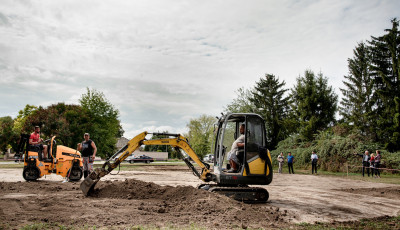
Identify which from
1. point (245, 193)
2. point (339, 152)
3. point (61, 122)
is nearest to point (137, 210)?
point (245, 193)

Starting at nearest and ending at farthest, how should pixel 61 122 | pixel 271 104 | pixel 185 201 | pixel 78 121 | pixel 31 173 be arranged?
pixel 185 201
pixel 31 173
pixel 61 122
pixel 78 121
pixel 271 104

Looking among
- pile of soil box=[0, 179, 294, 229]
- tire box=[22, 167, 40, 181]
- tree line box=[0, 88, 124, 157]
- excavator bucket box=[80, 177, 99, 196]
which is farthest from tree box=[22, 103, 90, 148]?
excavator bucket box=[80, 177, 99, 196]

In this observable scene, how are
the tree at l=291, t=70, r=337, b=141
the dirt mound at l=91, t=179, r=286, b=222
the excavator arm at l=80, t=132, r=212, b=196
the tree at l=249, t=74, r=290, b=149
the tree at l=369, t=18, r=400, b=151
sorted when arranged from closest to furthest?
the dirt mound at l=91, t=179, r=286, b=222 < the excavator arm at l=80, t=132, r=212, b=196 < the tree at l=369, t=18, r=400, b=151 < the tree at l=291, t=70, r=337, b=141 < the tree at l=249, t=74, r=290, b=149

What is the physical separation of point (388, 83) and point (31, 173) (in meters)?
29.0

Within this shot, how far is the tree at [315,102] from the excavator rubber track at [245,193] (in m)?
26.5

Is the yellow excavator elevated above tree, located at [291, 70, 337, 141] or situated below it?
below

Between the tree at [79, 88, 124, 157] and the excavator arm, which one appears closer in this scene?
the excavator arm

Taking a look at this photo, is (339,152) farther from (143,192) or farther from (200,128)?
(200,128)

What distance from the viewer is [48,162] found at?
12695mm

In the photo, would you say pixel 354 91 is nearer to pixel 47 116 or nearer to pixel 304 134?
pixel 304 134

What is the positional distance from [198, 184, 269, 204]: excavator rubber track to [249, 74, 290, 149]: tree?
30971 mm

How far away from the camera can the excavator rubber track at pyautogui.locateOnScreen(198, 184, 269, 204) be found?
897cm

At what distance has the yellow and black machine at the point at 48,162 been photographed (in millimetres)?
12531

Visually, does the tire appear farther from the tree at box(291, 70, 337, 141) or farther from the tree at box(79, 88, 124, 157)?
the tree at box(291, 70, 337, 141)
